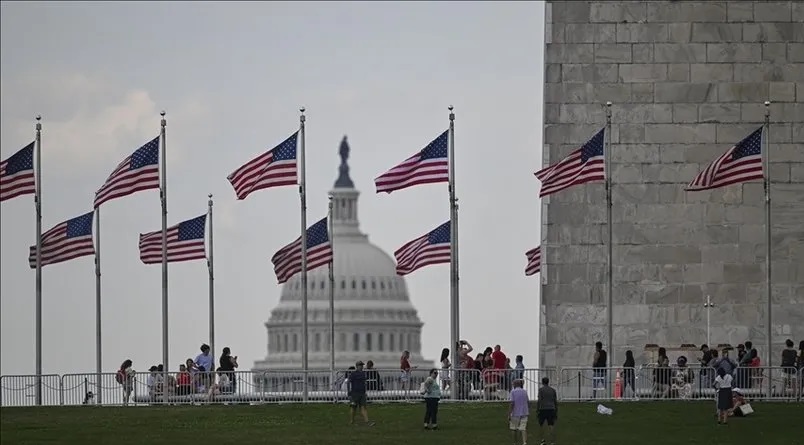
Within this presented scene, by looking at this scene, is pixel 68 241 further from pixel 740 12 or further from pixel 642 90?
pixel 740 12

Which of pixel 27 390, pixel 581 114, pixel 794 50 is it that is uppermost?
pixel 794 50

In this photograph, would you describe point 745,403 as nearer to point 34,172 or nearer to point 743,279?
point 743,279

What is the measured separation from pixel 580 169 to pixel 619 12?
10578mm

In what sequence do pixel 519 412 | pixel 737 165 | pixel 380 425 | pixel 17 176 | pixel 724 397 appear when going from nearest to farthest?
pixel 519 412 < pixel 724 397 < pixel 380 425 < pixel 737 165 < pixel 17 176

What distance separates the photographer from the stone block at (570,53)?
8625 centimetres

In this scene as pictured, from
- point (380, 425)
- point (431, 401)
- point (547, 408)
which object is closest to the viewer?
point (547, 408)

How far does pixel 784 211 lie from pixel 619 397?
39.4 feet

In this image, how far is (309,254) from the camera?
281 ft

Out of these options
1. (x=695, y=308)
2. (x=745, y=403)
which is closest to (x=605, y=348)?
(x=695, y=308)

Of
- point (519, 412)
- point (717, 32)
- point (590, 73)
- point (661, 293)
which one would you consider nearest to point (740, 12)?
point (717, 32)

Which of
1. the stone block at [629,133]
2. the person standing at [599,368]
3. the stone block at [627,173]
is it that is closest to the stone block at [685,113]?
the stone block at [629,133]

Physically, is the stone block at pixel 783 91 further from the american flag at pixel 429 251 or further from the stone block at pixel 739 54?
the american flag at pixel 429 251

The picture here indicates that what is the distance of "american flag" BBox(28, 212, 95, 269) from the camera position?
84.2m

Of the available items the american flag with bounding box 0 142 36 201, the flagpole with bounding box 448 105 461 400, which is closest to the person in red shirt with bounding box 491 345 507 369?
the flagpole with bounding box 448 105 461 400
